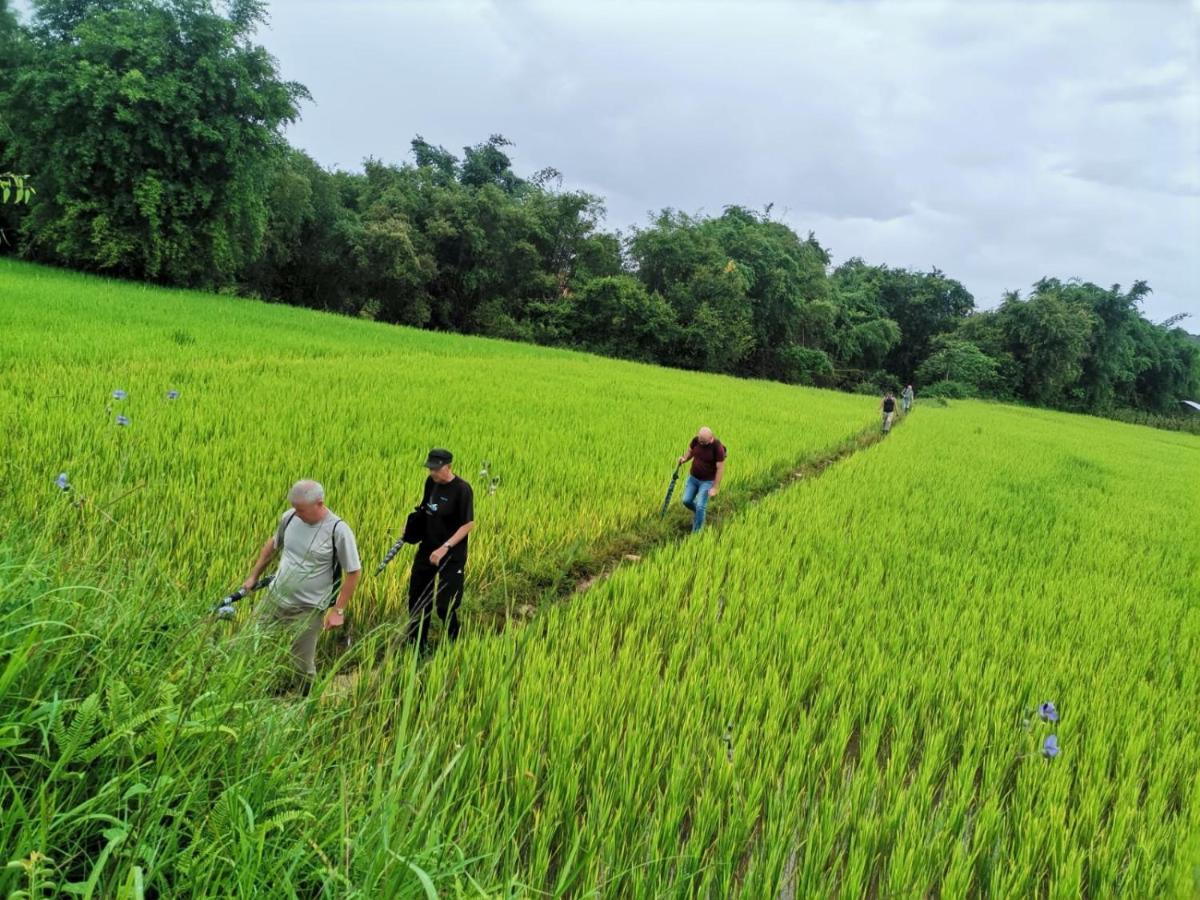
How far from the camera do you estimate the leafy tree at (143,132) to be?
18.1 meters

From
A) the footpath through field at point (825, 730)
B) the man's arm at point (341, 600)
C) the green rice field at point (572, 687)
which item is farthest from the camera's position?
the man's arm at point (341, 600)

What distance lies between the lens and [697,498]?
5.43 meters

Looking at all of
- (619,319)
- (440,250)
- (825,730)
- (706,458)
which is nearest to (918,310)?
(619,319)

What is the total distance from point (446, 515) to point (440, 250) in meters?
30.7

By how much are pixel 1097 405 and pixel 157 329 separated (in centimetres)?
5047

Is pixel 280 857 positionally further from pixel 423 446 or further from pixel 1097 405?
pixel 1097 405

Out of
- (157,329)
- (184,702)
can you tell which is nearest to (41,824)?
(184,702)

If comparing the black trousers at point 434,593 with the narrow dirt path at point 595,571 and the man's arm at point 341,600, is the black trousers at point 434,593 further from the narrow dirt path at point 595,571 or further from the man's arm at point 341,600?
the man's arm at point 341,600

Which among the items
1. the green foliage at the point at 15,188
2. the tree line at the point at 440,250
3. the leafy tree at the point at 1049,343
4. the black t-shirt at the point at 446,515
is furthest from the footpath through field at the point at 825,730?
the leafy tree at the point at 1049,343

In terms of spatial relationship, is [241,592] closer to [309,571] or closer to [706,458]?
[309,571]

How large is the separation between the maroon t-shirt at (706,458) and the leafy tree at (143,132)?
21.4m

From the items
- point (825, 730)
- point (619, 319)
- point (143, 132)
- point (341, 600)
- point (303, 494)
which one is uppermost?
point (143, 132)

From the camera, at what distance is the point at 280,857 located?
1.28m

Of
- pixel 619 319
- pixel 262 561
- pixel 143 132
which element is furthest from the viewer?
pixel 619 319
